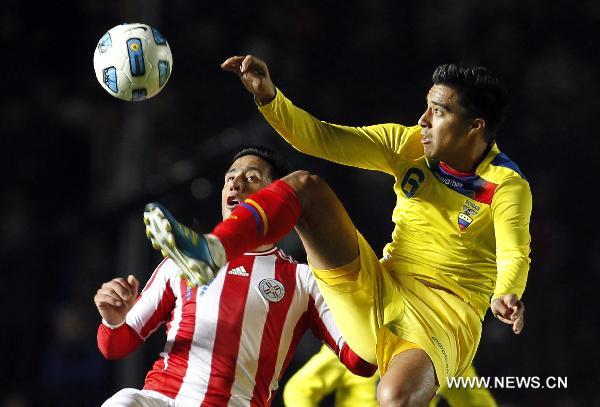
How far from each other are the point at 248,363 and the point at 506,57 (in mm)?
3498

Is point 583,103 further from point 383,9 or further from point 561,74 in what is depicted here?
point 383,9

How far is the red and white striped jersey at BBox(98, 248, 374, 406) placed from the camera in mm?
3670

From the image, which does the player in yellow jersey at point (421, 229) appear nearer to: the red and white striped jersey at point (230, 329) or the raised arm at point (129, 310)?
the red and white striped jersey at point (230, 329)

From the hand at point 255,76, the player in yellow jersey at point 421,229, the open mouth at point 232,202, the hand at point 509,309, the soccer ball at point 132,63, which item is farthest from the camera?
the open mouth at point 232,202

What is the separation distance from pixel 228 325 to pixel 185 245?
2.96ft

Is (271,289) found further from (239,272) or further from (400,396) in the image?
(400,396)

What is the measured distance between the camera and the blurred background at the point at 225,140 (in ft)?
19.1

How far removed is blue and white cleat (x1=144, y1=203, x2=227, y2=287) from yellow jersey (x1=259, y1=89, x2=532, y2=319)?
727 mm

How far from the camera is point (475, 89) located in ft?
12.3

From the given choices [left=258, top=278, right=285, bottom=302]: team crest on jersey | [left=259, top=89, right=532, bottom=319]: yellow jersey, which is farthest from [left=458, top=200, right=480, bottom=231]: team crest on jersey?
[left=258, top=278, right=285, bottom=302]: team crest on jersey

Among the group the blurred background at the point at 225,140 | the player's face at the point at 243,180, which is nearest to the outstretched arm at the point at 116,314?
the player's face at the point at 243,180

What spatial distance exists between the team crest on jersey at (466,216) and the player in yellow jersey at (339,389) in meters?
1.26

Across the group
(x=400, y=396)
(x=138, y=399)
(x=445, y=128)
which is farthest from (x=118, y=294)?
(x=445, y=128)

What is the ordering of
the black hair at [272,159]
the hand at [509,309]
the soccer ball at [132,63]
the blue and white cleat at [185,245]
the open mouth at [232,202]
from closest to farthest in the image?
1. the blue and white cleat at [185,245]
2. the hand at [509,309]
3. the soccer ball at [132,63]
4. the open mouth at [232,202]
5. the black hair at [272,159]
